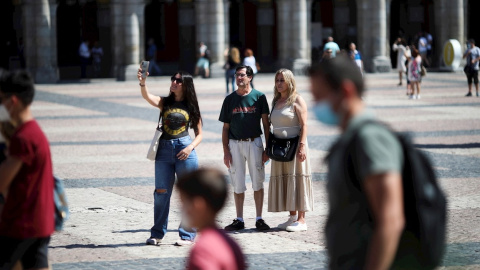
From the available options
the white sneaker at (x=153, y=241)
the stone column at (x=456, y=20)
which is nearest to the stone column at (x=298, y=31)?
the stone column at (x=456, y=20)

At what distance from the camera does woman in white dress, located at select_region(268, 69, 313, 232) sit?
9586 millimetres

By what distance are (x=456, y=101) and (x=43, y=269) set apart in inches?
863

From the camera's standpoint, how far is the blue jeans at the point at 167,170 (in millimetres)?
8961

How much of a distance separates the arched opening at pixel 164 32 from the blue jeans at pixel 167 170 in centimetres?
3411

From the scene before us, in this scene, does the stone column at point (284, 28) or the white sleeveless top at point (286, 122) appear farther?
the stone column at point (284, 28)

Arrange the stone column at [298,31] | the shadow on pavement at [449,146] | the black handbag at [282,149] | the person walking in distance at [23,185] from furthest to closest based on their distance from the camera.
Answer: the stone column at [298,31]
the shadow on pavement at [449,146]
the black handbag at [282,149]
the person walking in distance at [23,185]

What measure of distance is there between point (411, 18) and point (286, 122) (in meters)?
37.8

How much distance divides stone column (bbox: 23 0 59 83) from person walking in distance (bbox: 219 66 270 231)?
2877cm

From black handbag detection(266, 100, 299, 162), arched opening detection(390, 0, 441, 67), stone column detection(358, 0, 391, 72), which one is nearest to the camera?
black handbag detection(266, 100, 299, 162)

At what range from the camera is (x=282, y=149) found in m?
9.59

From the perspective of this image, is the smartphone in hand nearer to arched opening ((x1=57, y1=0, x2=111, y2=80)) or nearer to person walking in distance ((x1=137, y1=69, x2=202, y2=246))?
person walking in distance ((x1=137, y1=69, x2=202, y2=246))

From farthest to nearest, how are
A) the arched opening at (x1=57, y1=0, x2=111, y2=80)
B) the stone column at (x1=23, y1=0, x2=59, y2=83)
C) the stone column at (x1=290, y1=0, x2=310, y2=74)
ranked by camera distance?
the arched opening at (x1=57, y1=0, x2=111, y2=80) < the stone column at (x1=290, y1=0, x2=310, y2=74) < the stone column at (x1=23, y1=0, x2=59, y2=83)

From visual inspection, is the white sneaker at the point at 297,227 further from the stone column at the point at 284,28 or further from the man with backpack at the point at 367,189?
the stone column at the point at 284,28

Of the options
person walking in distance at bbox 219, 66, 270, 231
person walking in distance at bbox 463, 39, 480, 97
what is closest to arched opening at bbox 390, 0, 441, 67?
person walking in distance at bbox 463, 39, 480, 97
